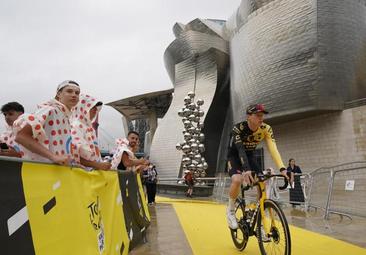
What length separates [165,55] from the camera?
38875 millimetres

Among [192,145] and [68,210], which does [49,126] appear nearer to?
[68,210]

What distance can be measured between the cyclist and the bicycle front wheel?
457mm

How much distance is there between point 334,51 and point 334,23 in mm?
1728

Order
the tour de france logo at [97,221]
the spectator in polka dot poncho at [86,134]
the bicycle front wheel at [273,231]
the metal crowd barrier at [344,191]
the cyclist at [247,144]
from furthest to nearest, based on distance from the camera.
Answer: the metal crowd barrier at [344,191] → the cyclist at [247,144] → the spectator in polka dot poncho at [86,134] → the bicycle front wheel at [273,231] → the tour de france logo at [97,221]

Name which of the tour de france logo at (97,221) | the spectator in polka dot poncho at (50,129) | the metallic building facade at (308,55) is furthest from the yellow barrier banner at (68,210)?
the metallic building facade at (308,55)

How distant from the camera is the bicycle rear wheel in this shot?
4.18 metres

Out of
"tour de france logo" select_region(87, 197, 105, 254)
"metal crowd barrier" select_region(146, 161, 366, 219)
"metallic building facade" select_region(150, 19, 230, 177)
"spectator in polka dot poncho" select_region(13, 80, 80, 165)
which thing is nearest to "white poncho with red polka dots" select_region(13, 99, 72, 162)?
"spectator in polka dot poncho" select_region(13, 80, 80, 165)

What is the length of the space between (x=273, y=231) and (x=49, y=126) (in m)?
2.23

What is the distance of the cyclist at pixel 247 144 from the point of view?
13.0 feet

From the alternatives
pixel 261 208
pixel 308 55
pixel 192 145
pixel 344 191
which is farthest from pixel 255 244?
pixel 308 55

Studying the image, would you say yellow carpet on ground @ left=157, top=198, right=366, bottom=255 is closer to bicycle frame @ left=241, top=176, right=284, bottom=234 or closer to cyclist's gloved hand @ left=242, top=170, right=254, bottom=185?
bicycle frame @ left=241, top=176, right=284, bottom=234

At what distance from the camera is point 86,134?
3.94m

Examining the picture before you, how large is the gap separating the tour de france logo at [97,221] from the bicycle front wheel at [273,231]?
1.56m

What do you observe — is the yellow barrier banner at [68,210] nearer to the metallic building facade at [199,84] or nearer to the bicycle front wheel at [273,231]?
the bicycle front wheel at [273,231]
